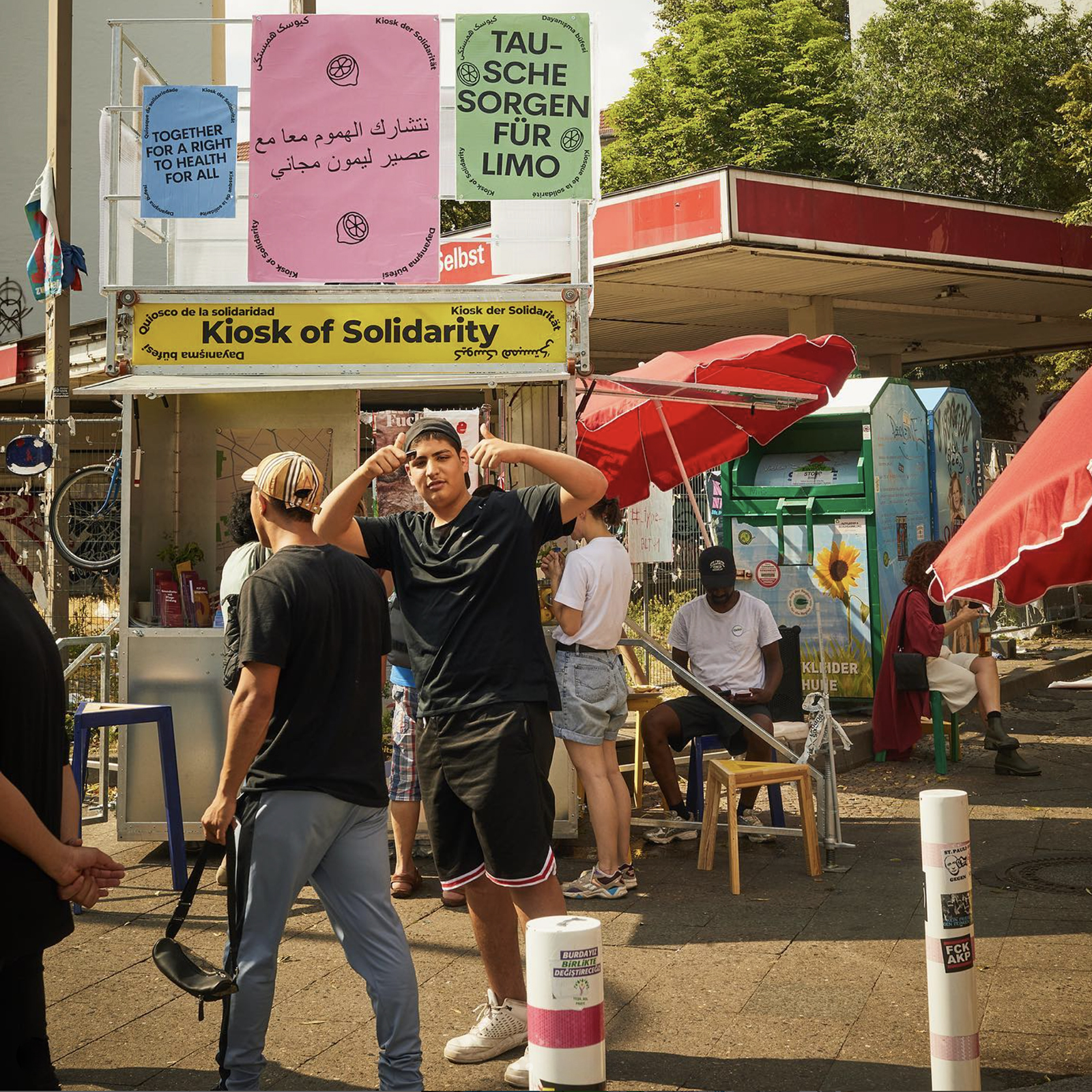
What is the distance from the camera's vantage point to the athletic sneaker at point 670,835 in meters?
7.25

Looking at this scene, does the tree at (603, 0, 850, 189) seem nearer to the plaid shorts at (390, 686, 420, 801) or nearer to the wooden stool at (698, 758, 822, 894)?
the wooden stool at (698, 758, 822, 894)

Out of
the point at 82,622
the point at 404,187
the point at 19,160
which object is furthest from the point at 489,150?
the point at 19,160

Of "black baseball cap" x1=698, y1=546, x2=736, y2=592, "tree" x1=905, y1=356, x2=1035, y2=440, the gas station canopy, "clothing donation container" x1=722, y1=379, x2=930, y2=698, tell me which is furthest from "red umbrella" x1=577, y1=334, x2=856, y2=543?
"tree" x1=905, y1=356, x2=1035, y2=440

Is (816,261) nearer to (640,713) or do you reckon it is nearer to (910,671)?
(910,671)

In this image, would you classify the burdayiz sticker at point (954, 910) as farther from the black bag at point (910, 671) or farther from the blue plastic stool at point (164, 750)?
the black bag at point (910, 671)

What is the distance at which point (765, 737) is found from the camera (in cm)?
677

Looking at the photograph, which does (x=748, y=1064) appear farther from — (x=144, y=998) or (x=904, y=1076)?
(x=144, y=998)

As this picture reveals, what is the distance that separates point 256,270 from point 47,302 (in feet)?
18.7

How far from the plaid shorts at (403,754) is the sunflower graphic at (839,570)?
17.1 feet

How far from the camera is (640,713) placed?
749cm

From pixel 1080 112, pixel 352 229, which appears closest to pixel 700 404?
pixel 352 229

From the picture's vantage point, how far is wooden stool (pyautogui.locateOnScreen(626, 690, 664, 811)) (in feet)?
24.4

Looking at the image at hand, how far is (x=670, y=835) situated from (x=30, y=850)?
5.08 m

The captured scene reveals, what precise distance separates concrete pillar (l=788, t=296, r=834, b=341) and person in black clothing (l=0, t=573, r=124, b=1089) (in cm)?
1684
